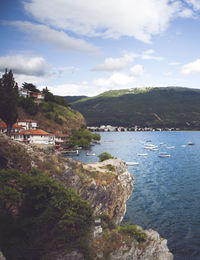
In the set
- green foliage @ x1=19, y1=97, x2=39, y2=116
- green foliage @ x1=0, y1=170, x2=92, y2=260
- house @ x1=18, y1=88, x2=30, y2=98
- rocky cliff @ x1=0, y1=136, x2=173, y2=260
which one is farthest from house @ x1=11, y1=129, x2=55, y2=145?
green foliage @ x1=0, y1=170, x2=92, y2=260

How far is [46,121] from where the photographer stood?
123m

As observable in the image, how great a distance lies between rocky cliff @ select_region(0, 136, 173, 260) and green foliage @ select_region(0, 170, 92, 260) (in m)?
1.09

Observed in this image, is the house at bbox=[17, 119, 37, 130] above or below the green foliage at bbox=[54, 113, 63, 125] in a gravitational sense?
below

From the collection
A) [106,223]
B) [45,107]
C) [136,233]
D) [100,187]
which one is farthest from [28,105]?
[136,233]

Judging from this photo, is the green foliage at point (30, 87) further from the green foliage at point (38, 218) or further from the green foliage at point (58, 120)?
the green foliage at point (38, 218)

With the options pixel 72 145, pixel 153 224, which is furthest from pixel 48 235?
pixel 72 145

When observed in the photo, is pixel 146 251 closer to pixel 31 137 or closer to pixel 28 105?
pixel 31 137

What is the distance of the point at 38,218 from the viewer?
17.2 meters

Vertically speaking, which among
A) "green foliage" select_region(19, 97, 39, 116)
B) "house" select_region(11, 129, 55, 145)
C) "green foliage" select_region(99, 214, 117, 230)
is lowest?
"green foliage" select_region(99, 214, 117, 230)

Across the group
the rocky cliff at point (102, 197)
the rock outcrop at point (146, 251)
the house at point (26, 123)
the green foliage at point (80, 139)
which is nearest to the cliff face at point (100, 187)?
the rocky cliff at point (102, 197)

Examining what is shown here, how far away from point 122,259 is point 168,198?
32263mm

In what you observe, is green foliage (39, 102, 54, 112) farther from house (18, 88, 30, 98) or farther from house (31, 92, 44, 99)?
house (31, 92, 44, 99)

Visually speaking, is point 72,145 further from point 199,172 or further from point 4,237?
point 4,237

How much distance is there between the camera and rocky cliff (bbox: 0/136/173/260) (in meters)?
17.7
